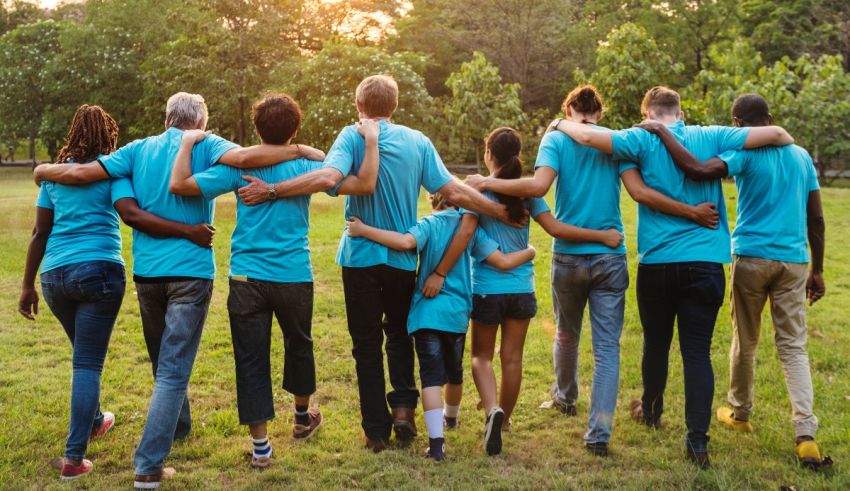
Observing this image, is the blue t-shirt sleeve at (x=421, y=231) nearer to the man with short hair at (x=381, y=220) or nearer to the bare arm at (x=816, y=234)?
the man with short hair at (x=381, y=220)

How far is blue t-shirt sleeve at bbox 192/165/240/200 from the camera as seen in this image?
13.3 ft

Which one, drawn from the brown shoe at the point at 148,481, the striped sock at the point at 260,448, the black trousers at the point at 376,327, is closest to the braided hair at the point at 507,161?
the black trousers at the point at 376,327

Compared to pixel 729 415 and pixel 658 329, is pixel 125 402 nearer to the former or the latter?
pixel 658 329

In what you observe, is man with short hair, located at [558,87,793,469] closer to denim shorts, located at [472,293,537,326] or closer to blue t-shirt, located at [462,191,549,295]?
blue t-shirt, located at [462,191,549,295]

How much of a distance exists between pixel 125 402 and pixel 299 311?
2.02m

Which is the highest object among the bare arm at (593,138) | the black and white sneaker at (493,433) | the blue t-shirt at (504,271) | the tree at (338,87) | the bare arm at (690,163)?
the tree at (338,87)

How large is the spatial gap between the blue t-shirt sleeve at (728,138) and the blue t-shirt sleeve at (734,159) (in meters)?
0.03

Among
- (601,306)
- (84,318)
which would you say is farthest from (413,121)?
Result: (84,318)

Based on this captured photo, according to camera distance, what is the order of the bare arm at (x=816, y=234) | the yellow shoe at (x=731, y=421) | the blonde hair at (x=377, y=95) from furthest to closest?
1. the yellow shoe at (x=731, y=421)
2. the bare arm at (x=816, y=234)
3. the blonde hair at (x=377, y=95)

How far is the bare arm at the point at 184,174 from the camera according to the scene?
4.03 metres

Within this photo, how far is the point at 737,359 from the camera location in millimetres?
4793

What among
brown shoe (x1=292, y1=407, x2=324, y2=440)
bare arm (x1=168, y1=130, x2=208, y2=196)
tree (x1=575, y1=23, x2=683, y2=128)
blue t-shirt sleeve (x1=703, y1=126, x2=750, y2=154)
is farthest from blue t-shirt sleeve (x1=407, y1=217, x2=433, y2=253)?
tree (x1=575, y1=23, x2=683, y2=128)

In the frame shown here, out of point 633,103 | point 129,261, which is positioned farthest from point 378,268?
point 633,103

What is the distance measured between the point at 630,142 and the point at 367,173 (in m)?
1.47
